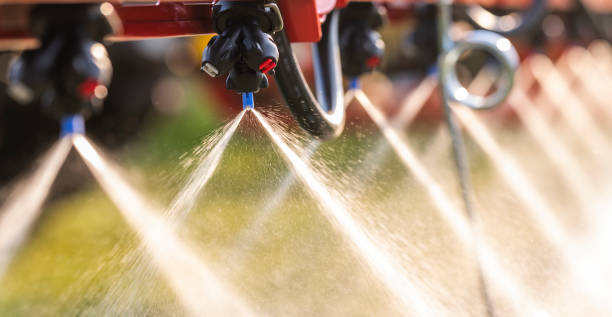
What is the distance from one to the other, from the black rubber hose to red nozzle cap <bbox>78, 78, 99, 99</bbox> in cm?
15

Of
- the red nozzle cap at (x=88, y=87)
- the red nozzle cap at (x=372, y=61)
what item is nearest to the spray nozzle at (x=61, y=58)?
the red nozzle cap at (x=88, y=87)

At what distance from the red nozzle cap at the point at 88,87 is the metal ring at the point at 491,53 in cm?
53

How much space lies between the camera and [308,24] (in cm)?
50

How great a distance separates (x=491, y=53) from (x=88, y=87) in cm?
57

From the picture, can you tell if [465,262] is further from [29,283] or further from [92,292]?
[29,283]

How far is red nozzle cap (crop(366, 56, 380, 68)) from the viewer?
2.35ft

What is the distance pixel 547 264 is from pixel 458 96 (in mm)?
260

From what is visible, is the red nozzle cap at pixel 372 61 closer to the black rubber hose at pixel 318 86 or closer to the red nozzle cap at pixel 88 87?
the black rubber hose at pixel 318 86

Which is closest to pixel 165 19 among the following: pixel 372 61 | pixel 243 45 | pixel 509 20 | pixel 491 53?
pixel 243 45

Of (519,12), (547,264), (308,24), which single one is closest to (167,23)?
(308,24)

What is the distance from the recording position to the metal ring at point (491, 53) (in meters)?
0.75

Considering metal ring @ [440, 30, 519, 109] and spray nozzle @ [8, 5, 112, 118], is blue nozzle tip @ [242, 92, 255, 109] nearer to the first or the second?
spray nozzle @ [8, 5, 112, 118]

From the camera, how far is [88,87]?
423 millimetres

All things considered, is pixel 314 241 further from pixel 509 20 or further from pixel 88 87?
pixel 509 20
